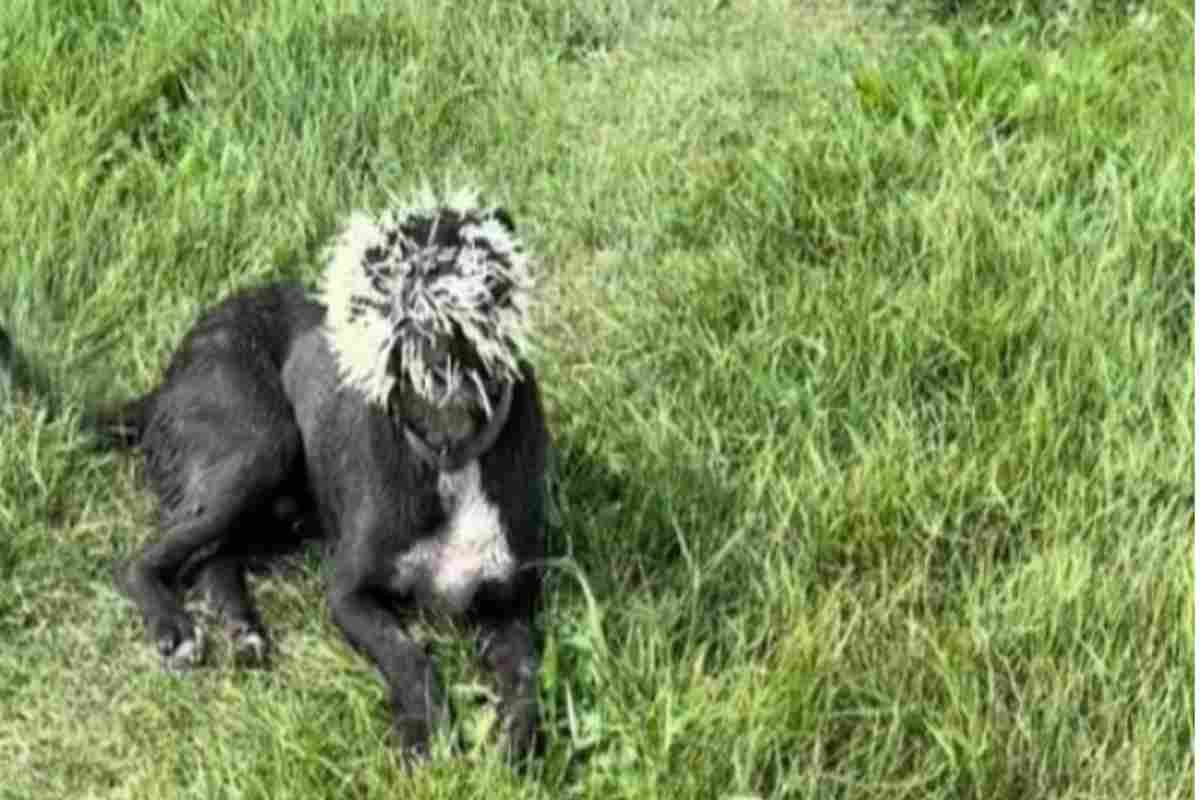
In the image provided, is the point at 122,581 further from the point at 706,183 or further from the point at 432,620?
the point at 706,183

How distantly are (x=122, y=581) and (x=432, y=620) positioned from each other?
24.9 inches

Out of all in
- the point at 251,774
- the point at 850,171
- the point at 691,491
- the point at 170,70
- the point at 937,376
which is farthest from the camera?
the point at 170,70

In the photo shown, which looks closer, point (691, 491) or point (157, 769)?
point (157, 769)

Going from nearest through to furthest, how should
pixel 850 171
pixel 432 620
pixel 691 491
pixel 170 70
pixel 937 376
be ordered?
pixel 432 620 → pixel 691 491 → pixel 937 376 → pixel 850 171 → pixel 170 70

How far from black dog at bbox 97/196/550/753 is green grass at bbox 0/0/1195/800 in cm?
8

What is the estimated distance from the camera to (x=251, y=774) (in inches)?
129

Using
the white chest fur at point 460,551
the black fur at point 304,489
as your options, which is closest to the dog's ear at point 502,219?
the black fur at point 304,489

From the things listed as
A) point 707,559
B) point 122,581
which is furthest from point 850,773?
point 122,581

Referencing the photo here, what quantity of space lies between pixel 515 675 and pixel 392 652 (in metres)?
0.22

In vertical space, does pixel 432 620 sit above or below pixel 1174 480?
below

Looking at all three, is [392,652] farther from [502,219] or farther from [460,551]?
[502,219]

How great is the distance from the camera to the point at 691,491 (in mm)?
4004

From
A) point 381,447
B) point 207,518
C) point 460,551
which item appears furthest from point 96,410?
point 460,551

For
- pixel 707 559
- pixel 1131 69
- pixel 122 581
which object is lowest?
pixel 122 581
